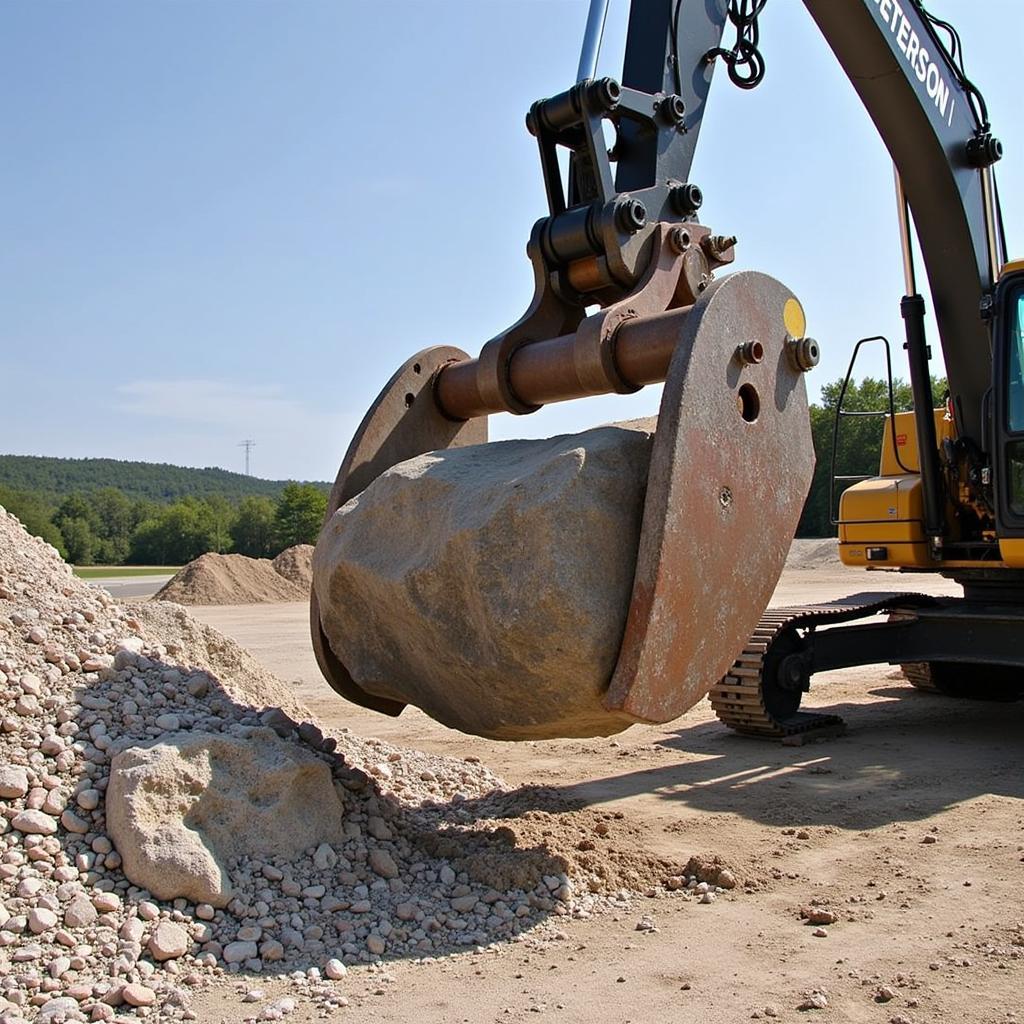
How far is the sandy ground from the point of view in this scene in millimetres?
3154

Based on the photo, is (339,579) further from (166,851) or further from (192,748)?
(166,851)

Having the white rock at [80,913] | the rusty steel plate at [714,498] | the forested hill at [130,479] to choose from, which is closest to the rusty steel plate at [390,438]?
the white rock at [80,913]

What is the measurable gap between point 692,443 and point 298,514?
129 feet

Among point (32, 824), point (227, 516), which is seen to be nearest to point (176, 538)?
point (227, 516)

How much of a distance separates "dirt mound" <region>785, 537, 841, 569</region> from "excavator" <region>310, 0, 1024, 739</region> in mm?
20698

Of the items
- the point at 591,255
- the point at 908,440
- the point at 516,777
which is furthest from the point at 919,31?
the point at 516,777

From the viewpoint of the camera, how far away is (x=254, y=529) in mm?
56000

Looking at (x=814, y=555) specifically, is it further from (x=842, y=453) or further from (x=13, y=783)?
(x=13, y=783)

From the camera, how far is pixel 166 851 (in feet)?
11.5

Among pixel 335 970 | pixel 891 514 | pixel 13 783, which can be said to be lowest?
pixel 335 970

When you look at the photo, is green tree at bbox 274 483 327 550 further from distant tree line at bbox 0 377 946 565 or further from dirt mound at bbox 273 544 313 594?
dirt mound at bbox 273 544 313 594

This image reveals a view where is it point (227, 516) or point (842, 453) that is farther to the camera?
point (227, 516)

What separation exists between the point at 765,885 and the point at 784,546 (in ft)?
4.78

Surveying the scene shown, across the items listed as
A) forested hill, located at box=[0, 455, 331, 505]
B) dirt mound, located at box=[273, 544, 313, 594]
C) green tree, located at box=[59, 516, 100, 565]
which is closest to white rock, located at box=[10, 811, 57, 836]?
dirt mound, located at box=[273, 544, 313, 594]
